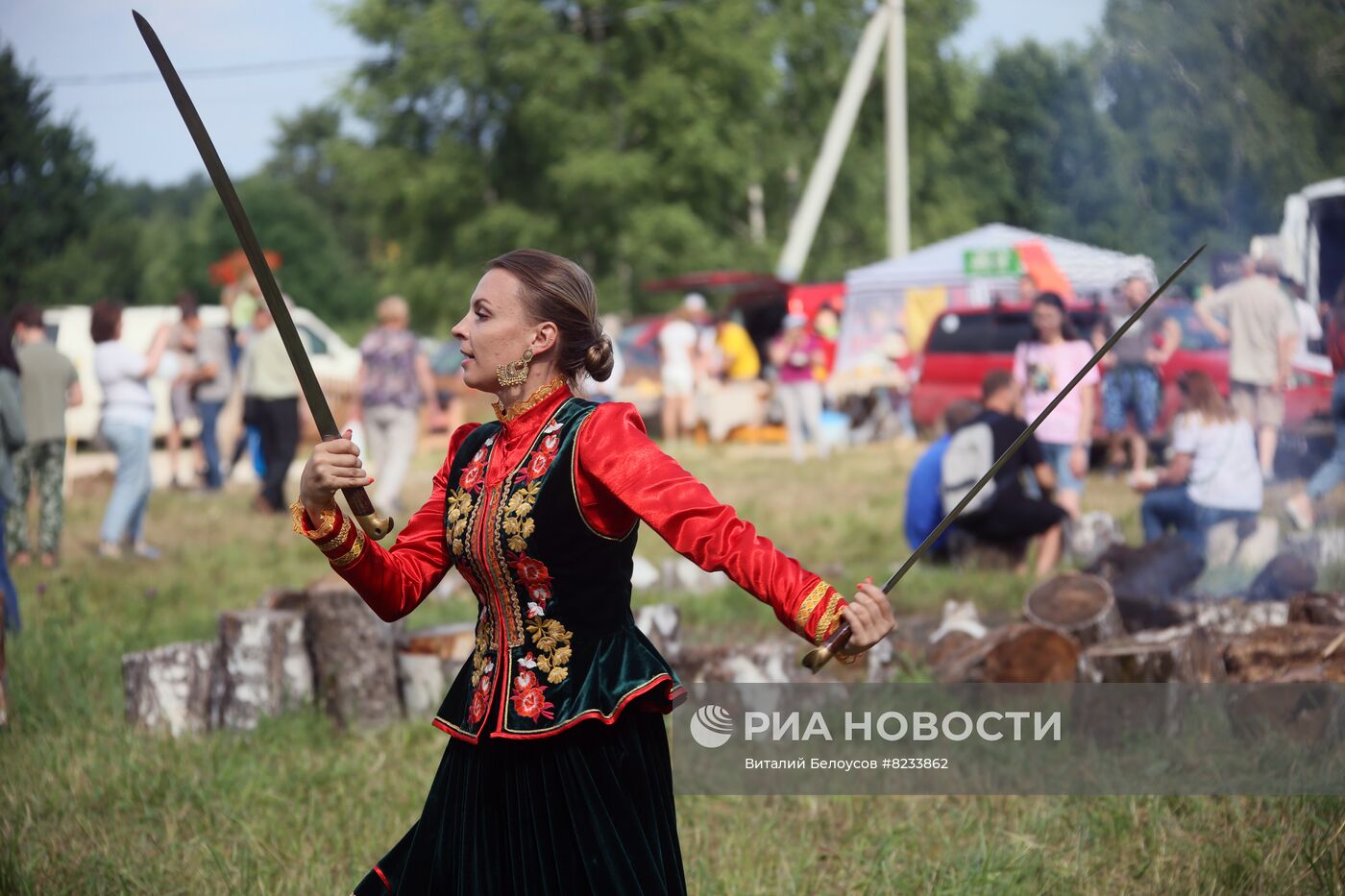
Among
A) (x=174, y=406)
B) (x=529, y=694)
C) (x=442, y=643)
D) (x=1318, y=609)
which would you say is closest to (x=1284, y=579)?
(x=1318, y=609)

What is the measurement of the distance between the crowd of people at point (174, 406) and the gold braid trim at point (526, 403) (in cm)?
498

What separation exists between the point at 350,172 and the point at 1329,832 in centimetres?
3132

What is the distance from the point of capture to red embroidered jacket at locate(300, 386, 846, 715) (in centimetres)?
265

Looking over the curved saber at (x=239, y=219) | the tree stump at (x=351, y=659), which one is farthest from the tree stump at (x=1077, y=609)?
the curved saber at (x=239, y=219)

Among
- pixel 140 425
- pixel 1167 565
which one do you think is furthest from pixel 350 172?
pixel 1167 565

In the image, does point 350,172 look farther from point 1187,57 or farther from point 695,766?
point 695,766

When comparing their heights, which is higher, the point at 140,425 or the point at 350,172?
the point at 350,172

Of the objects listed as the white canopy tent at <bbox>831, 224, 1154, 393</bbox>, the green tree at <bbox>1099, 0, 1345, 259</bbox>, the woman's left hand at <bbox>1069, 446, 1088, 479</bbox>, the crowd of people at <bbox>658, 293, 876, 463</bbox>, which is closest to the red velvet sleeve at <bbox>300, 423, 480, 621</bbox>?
the woman's left hand at <bbox>1069, 446, 1088, 479</bbox>

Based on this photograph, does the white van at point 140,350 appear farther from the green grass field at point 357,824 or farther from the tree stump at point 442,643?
the green grass field at point 357,824

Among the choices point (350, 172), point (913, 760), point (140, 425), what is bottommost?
point (913, 760)

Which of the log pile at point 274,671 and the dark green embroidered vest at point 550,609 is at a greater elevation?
the dark green embroidered vest at point 550,609

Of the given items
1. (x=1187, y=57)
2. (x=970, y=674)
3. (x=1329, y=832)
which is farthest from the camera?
(x=1187, y=57)

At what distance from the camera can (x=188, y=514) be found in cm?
1195

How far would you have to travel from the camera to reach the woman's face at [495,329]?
2918mm
